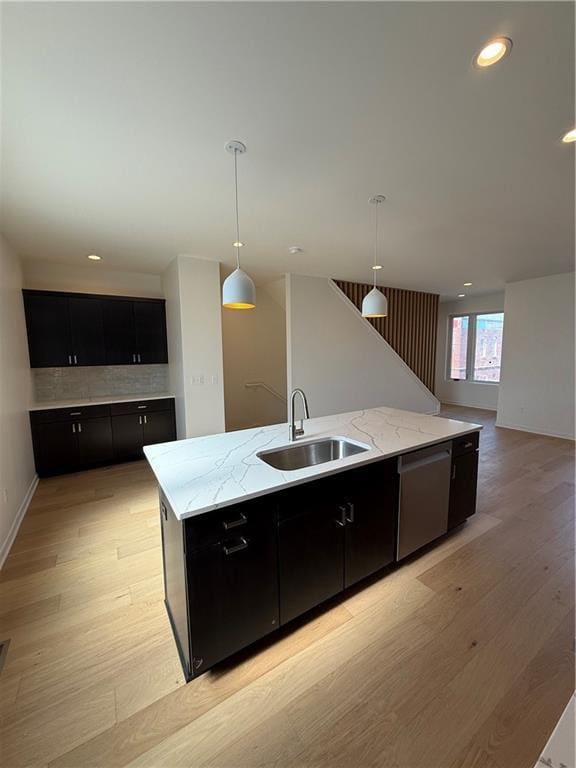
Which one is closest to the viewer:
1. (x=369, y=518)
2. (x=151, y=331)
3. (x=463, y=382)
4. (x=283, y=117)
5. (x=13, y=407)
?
(x=283, y=117)

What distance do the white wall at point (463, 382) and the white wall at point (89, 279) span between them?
6.70 m

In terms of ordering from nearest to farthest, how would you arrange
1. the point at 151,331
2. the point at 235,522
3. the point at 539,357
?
the point at 235,522, the point at 151,331, the point at 539,357

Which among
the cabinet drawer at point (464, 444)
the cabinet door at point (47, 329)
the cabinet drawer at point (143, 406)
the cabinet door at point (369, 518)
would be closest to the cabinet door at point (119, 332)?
the cabinet door at point (47, 329)

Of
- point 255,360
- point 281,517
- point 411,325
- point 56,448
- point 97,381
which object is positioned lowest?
point 56,448

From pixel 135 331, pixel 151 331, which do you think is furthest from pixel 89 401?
pixel 151 331

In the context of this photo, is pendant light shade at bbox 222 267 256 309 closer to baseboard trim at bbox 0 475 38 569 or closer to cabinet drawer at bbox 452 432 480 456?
cabinet drawer at bbox 452 432 480 456

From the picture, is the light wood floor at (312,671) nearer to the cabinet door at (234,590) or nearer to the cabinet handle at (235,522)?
the cabinet door at (234,590)

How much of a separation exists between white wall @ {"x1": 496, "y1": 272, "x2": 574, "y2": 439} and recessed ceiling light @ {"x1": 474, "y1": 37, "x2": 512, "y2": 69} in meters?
5.19

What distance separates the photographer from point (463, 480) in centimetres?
244

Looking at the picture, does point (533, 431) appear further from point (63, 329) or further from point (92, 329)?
point (63, 329)

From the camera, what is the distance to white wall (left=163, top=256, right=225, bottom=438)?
383 cm

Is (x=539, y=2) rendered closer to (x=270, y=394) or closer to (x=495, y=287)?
(x=270, y=394)

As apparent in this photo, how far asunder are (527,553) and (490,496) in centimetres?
92

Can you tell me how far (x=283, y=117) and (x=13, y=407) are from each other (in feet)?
10.9
